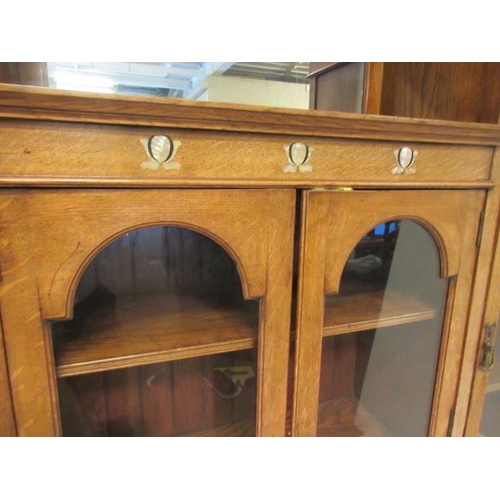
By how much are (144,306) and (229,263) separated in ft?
0.63

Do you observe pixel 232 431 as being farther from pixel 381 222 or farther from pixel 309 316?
pixel 381 222

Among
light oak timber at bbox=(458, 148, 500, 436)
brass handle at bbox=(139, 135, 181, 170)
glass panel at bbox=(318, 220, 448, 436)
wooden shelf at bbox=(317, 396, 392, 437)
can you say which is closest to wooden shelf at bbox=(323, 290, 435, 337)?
glass panel at bbox=(318, 220, 448, 436)

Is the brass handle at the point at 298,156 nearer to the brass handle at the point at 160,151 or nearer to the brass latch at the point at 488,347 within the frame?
the brass handle at the point at 160,151

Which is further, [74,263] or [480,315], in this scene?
[480,315]

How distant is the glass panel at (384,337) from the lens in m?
0.65

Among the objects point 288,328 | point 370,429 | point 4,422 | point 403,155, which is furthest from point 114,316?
point 370,429

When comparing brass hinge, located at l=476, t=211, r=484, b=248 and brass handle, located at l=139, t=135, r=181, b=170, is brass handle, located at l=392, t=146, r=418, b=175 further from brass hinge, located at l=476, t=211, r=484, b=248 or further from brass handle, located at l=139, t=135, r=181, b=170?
brass handle, located at l=139, t=135, r=181, b=170

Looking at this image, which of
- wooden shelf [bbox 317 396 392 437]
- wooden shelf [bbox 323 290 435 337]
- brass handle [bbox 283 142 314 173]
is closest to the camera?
brass handle [bbox 283 142 314 173]

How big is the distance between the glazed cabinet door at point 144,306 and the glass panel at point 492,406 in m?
0.56

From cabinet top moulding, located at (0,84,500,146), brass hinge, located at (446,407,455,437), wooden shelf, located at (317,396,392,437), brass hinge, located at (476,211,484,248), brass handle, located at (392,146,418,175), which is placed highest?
cabinet top moulding, located at (0,84,500,146)

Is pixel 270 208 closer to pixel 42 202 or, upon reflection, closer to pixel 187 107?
pixel 187 107

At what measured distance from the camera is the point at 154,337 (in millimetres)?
567

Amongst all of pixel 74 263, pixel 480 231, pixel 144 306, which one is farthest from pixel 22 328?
pixel 480 231

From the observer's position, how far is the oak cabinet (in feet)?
1.40
